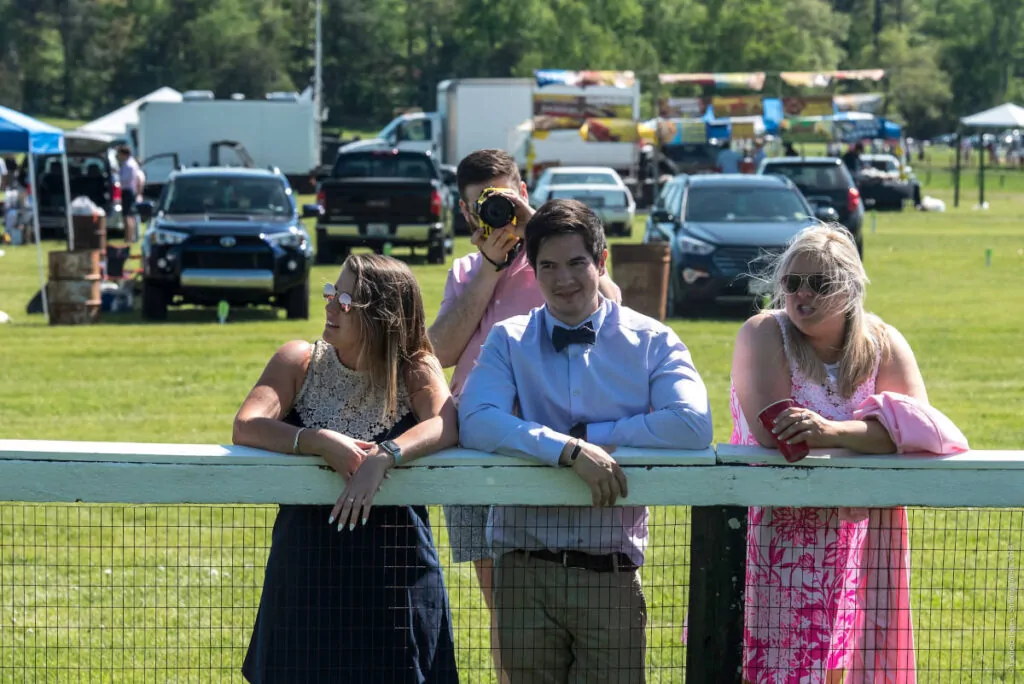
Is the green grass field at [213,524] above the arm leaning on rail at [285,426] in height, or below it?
below

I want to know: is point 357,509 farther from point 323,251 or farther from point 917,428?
point 323,251

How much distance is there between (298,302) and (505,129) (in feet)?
91.2

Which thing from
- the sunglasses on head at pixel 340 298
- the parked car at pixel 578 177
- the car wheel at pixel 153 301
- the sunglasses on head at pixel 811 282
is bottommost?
the car wheel at pixel 153 301

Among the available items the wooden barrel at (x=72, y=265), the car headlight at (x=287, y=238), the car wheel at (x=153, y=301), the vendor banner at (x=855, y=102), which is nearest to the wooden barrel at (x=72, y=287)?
the wooden barrel at (x=72, y=265)

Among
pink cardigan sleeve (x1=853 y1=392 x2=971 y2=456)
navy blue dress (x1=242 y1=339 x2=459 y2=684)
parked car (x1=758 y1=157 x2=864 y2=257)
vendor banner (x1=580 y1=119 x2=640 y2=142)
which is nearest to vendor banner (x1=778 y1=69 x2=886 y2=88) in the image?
vendor banner (x1=580 y1=119 x2=640 y2=142)

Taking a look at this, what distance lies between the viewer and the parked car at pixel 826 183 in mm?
26766

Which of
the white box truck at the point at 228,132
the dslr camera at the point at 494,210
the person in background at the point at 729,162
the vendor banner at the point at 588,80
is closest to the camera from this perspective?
the dslr camera at the point at 494,210

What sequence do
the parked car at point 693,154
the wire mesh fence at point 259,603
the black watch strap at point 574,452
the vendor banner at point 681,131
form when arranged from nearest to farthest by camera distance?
the black watch strap at point 574,452
the wire mesh fence at point 259,603
the vendor banner at point 681,131
the parked car at point 693,154

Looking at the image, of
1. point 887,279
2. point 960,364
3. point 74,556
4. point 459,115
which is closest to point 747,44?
point 459,115

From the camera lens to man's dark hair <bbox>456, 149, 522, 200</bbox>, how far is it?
0.11 meters

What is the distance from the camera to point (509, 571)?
378 centimetres

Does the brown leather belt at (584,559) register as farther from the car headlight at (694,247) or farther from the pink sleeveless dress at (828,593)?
the car headlight at (694,247)

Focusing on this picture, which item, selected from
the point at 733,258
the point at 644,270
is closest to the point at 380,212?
the point at 733,258

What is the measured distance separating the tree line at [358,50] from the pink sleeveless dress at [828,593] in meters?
82.6
